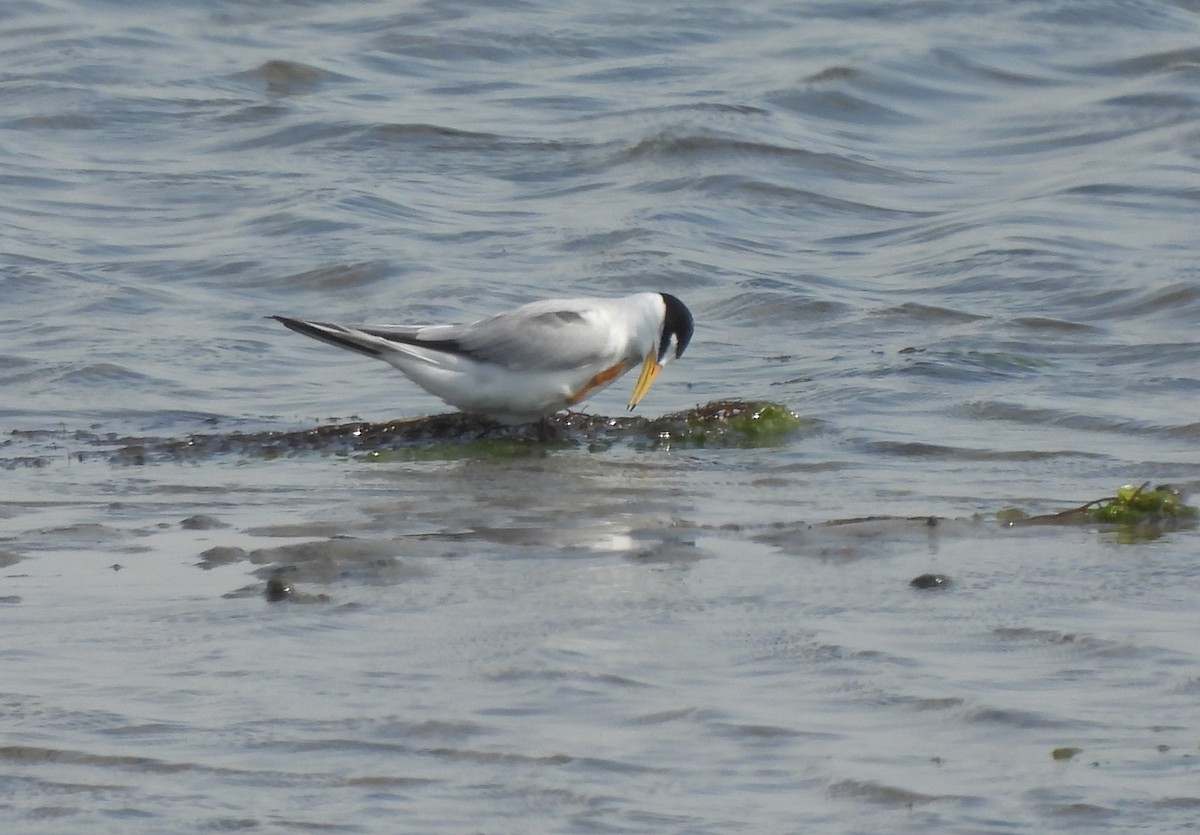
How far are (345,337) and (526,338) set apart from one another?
2.22 feet

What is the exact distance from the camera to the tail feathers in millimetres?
7500

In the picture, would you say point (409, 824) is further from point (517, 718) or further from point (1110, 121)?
point (1110, 121)

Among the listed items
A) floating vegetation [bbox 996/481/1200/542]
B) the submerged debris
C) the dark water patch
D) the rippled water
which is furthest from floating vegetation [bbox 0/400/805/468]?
the dark water patch

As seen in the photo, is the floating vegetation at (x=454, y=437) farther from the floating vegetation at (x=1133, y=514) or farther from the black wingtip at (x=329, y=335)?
the floating vegetation at (x=1133, y=514)

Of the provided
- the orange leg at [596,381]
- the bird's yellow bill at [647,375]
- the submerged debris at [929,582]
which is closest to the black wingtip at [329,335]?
the orange leg at [596,381]

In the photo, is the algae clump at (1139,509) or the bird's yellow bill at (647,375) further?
the bird's yellow bill at (647,375)

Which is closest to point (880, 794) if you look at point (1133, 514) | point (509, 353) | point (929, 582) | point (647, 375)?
point (929, 582)

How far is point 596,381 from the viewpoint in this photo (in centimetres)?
779

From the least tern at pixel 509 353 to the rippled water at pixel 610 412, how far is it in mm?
249

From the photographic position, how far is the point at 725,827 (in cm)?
342

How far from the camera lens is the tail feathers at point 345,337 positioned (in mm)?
7500

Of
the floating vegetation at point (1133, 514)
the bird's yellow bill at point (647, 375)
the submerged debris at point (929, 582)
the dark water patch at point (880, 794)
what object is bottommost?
the bird's yellow bill at point (647, 375)

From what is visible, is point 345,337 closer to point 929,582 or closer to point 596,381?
point 596,381

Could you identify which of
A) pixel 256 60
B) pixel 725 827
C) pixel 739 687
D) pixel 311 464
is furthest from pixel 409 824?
pixel 256 60
